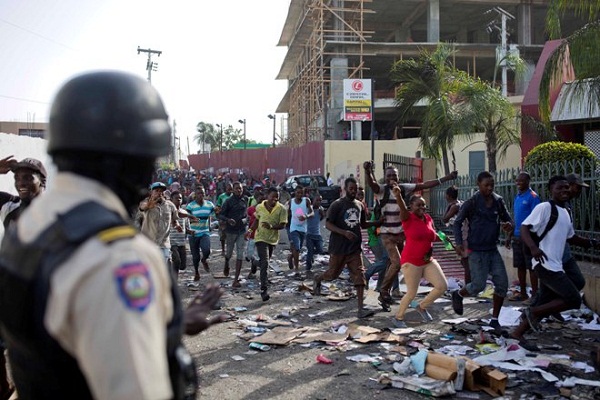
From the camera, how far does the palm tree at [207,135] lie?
9650 cm

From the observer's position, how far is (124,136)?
135cm

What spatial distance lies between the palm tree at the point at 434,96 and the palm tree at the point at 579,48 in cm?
763

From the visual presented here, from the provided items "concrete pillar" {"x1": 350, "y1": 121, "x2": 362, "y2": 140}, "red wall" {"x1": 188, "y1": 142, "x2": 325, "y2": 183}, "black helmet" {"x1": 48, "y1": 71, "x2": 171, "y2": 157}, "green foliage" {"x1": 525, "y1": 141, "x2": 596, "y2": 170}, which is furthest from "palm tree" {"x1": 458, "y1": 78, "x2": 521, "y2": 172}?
"concrete pillar" {"x1": 350, "y1": 121, "x2": 362, "y2": 140}

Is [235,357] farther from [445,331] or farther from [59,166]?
[59,166]

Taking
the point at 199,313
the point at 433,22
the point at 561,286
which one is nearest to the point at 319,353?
the point at 561,286

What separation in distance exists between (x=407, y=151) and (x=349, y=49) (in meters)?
11.1

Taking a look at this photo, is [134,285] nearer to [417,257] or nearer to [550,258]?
[550,258]

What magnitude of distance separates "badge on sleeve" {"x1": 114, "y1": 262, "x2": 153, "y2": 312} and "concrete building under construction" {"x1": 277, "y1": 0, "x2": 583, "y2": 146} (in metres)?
31.5

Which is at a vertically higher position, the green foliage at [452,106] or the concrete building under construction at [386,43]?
the concrete building under construction at [386,43]

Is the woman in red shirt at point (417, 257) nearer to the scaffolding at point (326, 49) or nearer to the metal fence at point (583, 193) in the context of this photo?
the metal fence at point (583, 193)

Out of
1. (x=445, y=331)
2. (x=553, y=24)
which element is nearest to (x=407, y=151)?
(x=553, y=24)

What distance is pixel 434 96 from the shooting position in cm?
1823

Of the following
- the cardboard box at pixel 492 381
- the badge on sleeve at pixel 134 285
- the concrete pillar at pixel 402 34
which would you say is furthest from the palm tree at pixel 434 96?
the concrete pillar at pixel 402 34

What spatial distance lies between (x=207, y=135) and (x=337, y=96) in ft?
208
